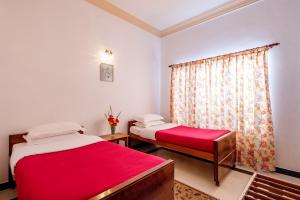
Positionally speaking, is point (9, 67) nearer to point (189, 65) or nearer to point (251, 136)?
point (189, 65)

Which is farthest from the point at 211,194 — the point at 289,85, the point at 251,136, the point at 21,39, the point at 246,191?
the point at 21,39

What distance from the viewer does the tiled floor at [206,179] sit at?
6.68 feet

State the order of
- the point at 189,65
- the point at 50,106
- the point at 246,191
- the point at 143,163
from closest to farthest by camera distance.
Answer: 1. the point at 143,163
2. the point at 246,191
3. the point at 50,106
4. the point at 189,65

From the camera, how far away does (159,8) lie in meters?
3.30

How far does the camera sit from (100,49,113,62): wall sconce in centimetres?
320

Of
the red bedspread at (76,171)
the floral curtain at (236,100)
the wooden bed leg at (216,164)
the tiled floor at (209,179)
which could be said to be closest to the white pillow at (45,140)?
the red bedspread at (76,171)

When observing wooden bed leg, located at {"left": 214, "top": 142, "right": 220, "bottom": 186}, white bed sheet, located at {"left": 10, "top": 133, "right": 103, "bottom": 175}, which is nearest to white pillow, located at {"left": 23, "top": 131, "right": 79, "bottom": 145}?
white bed sheet, located at {"left": 10, "top": 133, "right": 103, "bottom": 175}

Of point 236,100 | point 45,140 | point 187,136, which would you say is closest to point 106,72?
point 45,140

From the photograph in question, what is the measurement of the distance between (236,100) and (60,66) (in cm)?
322

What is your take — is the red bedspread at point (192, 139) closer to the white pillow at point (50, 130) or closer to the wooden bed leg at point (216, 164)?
the wooden bed leg at point (216, 164)

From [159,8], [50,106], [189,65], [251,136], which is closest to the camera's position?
[50,106]

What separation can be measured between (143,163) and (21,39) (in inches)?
96.4

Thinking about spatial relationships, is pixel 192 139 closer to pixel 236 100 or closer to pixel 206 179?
pixel 206 179

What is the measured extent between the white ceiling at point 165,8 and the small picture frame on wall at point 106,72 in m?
1.29
